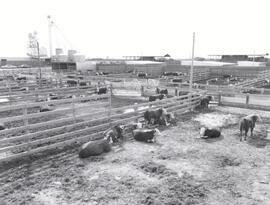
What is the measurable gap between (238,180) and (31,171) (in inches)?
190

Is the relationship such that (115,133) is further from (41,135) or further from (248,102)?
(248,102)

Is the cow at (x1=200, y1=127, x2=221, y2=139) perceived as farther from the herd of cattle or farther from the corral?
the corral

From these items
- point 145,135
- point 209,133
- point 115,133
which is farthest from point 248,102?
point 115,133

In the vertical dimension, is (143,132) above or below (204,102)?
below

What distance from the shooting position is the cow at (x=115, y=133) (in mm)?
8109

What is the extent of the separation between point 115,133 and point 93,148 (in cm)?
140

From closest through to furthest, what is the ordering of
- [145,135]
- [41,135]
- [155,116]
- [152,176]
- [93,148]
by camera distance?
[152,176] → [93,148] → [145,135] → [41,135] → [155,116]

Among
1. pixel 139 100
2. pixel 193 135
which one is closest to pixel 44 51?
pixel 139 100

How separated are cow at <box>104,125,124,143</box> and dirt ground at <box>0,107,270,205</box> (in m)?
0.41

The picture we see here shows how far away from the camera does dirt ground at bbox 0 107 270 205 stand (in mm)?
4863

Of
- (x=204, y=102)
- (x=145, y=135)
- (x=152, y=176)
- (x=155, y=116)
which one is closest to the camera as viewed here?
(x=152, y=176)

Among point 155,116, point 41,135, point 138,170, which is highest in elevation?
point 155,116

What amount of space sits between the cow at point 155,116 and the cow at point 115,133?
1.70 metres

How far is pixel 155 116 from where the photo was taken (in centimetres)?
1007
